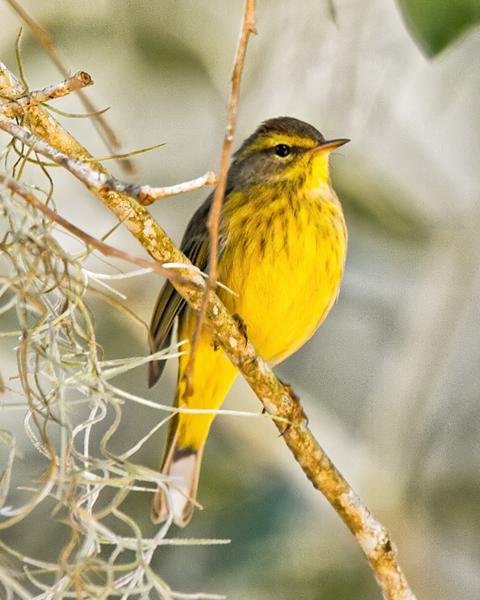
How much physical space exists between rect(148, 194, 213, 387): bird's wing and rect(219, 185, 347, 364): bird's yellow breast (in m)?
0.11

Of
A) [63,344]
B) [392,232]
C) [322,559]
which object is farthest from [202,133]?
[63,344]

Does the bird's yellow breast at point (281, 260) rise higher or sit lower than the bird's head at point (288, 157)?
lower

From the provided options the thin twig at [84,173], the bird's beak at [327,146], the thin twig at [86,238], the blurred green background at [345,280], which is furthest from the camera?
the blurred green background at [345,280]

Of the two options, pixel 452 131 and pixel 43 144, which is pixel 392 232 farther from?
pixel 43 144

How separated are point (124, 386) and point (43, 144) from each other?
321cm

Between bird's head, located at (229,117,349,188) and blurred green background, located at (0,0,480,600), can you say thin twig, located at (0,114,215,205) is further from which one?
blurred green background, located at (0,0,480,600)

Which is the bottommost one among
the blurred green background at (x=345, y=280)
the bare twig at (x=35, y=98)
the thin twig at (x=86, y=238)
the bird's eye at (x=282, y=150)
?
the blurred green background at (x=345, y=280)

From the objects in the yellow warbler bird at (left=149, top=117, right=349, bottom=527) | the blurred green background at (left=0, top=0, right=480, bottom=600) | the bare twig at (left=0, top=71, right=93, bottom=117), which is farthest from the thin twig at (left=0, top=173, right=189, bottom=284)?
the blurred green background at (left=0, top=0, right=480, bottom=600)

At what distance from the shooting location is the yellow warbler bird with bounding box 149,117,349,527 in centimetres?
369

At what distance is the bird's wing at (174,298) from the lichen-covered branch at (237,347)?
687 millimetres

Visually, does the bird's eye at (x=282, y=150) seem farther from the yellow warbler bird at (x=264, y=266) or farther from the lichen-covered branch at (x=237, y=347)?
the lichen-covered branch at (x=237, y=347)

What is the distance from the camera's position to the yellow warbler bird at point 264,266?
12.1 feet

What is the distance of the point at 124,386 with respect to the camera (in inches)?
210

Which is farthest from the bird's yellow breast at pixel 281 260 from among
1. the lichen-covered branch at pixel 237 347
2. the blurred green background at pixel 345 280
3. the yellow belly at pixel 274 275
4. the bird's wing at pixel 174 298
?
the blurred green background at pixel 345 280
